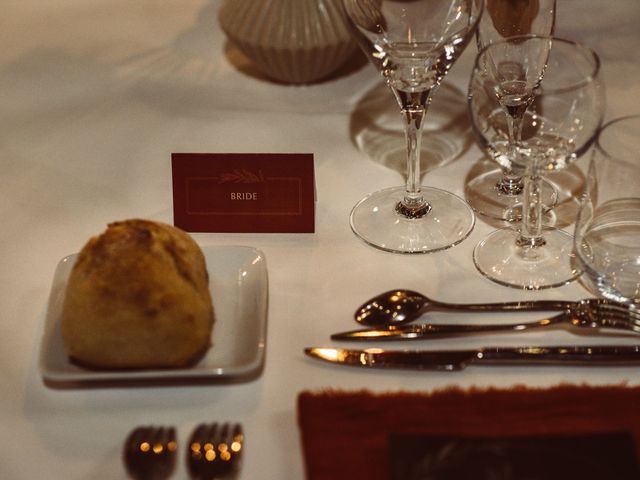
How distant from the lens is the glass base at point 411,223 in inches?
33.0

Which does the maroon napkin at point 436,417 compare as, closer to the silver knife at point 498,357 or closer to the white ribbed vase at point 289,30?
the silver knife at point 498,357

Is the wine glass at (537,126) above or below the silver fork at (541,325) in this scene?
above

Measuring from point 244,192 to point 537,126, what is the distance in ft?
0.93

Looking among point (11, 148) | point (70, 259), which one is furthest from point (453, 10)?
point (11, 148)

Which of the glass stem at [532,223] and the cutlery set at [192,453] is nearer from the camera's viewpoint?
the cutlery set at [192,453]

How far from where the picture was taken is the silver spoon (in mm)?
732

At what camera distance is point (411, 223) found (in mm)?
868

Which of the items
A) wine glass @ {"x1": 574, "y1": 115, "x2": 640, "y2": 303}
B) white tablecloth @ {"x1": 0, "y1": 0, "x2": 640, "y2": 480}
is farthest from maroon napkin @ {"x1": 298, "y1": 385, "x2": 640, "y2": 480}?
wine glass @ {"x1": 574, "y1": 115, "x2": 640, "y2": 303}

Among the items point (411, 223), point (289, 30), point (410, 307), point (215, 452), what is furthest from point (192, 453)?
point (289, 30)

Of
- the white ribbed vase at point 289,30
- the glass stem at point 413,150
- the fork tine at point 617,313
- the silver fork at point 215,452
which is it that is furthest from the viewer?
the white ribbed vase at point 289,30

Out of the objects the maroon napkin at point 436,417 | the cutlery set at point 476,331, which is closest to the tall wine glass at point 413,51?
the cutlery set at point 476,331

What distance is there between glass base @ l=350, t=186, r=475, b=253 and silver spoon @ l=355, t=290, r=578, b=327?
0.30 feet

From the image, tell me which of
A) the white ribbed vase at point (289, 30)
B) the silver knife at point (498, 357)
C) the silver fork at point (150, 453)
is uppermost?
the white ribbed vase at point (289, 30)

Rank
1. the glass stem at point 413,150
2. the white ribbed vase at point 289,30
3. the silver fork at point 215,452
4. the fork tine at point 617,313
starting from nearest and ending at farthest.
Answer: the silver fork at point 215,452
the fork tine at point 617,313
the glass stem at point 413,150
the white ribbed vase at point 289,30
